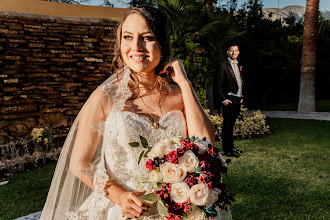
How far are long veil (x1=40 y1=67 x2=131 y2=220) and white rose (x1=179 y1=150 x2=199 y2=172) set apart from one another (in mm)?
557

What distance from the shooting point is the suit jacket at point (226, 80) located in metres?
6.73

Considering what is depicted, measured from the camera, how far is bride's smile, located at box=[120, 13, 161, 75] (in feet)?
6.40

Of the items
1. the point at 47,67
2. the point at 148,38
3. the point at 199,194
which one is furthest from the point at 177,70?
the point at 47,67

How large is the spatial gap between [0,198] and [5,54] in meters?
3.33

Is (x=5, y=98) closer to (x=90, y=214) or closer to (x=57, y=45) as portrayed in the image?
(x=57, y=45)

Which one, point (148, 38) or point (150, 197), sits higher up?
point (148, 38)

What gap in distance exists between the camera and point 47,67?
7445mm

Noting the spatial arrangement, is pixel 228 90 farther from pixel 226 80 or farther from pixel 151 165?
pixel 151 165

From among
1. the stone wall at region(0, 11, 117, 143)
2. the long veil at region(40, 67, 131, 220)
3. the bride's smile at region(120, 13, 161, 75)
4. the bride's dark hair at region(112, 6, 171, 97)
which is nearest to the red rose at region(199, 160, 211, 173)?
the long veil at region(40, 67, 131, 220)

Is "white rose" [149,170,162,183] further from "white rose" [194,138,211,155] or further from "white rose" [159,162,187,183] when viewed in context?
"white rose" [194,138,211,155]

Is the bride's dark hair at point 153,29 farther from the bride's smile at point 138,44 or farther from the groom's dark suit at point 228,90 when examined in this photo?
the groom's dark suit at point 228,90

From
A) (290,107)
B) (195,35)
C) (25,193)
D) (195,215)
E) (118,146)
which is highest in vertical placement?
(195,35)

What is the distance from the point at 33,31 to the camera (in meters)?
7.19

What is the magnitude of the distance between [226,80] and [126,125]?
16.8 ft
